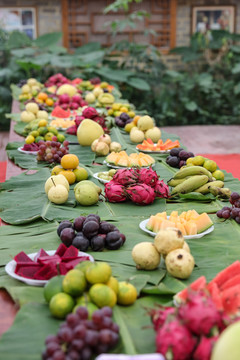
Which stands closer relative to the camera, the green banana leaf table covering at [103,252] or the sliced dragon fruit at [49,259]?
the green banana leaf table covering at [103,252]

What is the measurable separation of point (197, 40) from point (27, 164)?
6.94 metres

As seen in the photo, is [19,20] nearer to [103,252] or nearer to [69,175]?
[69,175]

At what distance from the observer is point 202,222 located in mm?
2256

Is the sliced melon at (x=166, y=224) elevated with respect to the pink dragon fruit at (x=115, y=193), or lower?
elevated

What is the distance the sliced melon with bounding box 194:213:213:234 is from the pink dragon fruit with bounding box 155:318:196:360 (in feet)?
3.25

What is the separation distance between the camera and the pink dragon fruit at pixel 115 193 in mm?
2676

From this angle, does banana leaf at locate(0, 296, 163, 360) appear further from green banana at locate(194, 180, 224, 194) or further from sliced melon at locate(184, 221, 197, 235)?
green banana at locate(194, 180, 224, 194)

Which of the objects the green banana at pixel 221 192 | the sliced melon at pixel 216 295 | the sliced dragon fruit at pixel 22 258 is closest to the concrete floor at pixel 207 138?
the green banana at pixel 221 192

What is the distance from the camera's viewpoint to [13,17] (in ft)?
32.2

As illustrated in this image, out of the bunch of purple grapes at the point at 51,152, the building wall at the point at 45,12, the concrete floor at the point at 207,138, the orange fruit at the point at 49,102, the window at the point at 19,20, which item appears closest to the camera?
the bunch of purple grapes at the point at 51,152

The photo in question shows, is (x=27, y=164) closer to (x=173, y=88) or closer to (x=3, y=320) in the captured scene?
(x=3, y=320)

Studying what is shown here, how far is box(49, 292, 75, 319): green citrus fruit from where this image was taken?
149 centimetres

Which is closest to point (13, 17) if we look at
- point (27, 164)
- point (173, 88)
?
point (173, 88)

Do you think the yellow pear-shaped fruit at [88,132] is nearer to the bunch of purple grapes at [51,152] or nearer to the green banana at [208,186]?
the bunch of purple grapes at [51,152]
